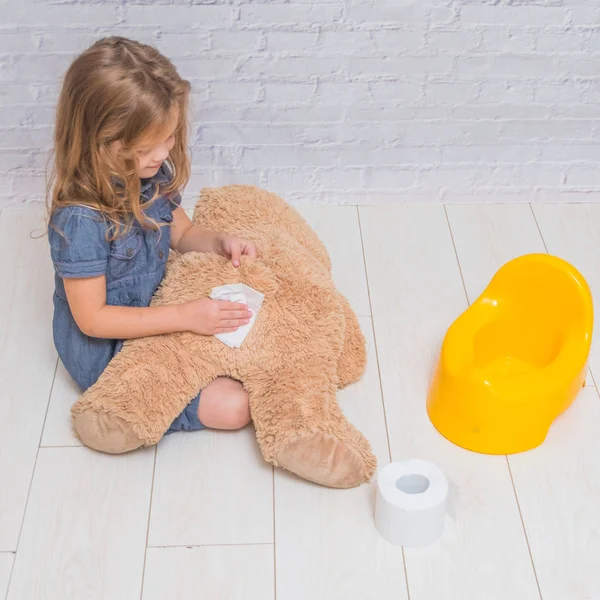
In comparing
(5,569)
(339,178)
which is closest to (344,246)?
(339,178)

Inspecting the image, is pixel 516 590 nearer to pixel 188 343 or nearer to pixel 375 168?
pixel 188 343

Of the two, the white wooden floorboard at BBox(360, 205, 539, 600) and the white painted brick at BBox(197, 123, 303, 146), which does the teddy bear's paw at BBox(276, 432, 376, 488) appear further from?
the white painted brick at BBox(197, 123, 303, 146)

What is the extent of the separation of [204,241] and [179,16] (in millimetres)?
426

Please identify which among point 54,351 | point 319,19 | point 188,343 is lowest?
point 54,351

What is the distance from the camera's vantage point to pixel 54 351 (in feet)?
5.11

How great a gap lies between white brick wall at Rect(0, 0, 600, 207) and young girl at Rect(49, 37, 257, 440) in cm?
35

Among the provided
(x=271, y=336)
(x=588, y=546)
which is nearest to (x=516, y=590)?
(x=588, y=546)

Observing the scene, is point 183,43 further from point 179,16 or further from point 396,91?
point 396,91

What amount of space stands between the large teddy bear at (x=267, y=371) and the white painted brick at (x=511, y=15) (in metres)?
0.54

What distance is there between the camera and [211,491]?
1.34 m

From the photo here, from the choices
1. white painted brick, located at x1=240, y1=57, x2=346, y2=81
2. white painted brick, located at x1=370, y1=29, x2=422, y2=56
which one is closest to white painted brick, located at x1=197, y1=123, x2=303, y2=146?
white painted brick, located at x1=240, y1=57, x2=346, y2=81

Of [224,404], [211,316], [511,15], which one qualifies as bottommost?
[224,404]

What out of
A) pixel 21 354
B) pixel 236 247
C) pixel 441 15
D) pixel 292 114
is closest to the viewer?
pixel 236 247

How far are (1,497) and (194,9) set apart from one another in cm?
85
